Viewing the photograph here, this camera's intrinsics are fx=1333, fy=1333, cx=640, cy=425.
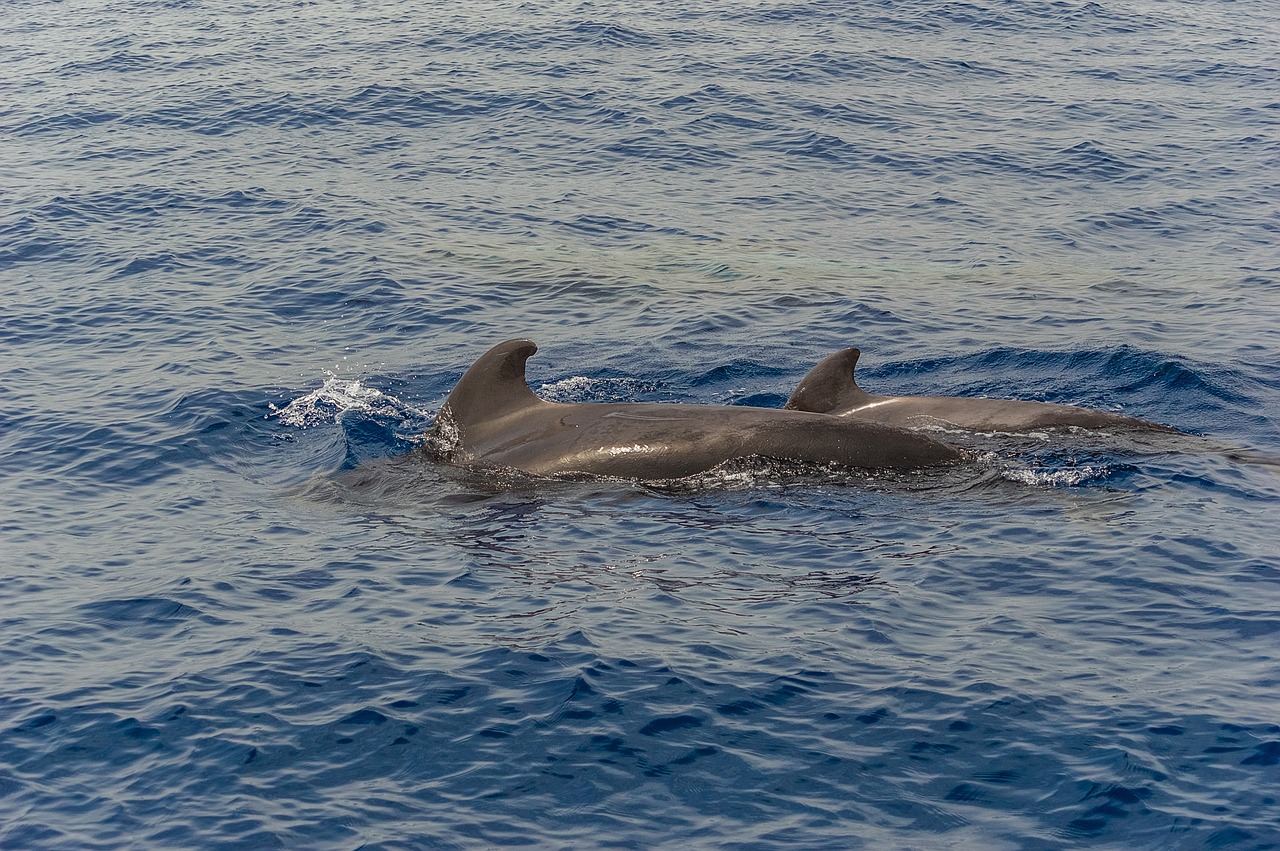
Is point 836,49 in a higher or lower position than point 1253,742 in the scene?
higher

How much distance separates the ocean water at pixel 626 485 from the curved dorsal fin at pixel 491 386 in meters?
0.94

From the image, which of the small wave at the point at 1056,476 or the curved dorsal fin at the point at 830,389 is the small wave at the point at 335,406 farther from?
the small wave at the point at 1056,476

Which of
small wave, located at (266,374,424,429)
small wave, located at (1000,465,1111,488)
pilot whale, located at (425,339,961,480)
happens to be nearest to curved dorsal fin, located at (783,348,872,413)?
pilot whale, located at (425,339,961,480)

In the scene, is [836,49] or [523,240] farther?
[836,49]

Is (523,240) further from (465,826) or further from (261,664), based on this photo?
(465,826)

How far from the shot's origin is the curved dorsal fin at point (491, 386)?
54.4ft

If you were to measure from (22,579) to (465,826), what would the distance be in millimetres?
7263

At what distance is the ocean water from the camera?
34.0 ft

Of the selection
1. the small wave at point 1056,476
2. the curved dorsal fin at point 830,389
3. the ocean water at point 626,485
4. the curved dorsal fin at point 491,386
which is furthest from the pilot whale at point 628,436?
the curved dorsal fin at point 830,389

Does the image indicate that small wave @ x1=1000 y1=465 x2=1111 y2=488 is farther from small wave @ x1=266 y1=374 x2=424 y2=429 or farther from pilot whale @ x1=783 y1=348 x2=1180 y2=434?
small wave @ x1=266 y1=374 x2=424 y2=429

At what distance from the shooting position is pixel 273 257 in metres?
27.4

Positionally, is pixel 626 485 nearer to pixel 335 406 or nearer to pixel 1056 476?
pixel 1056 476

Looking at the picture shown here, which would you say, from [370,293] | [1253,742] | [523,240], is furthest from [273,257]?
[1253,742]

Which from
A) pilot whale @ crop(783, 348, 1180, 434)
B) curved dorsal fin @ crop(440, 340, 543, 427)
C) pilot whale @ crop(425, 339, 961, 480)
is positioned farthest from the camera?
pilot whale @ crop(783, 348, 1180, 434)
